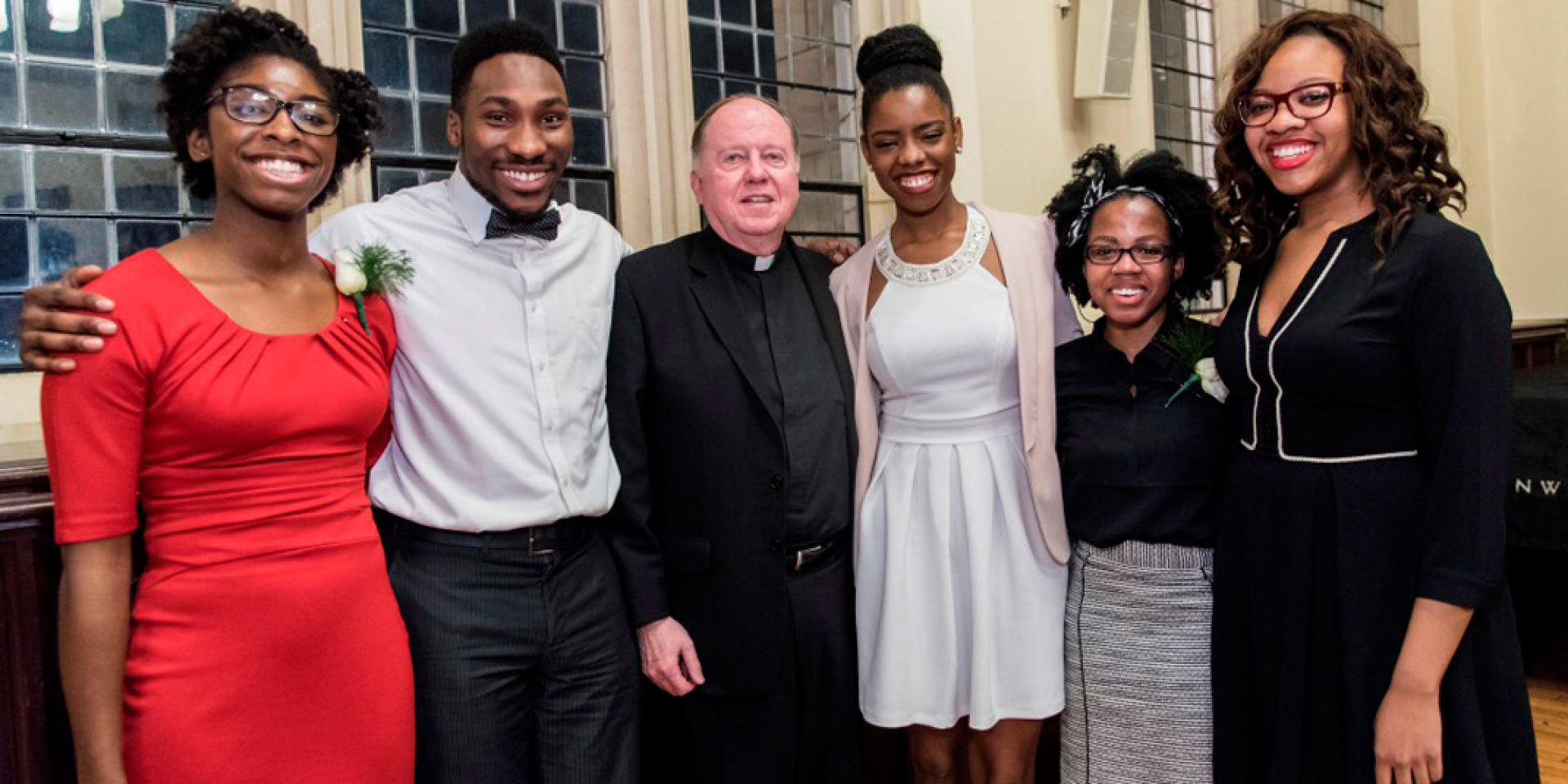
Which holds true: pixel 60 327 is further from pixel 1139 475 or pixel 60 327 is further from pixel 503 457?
pixel 1139 475

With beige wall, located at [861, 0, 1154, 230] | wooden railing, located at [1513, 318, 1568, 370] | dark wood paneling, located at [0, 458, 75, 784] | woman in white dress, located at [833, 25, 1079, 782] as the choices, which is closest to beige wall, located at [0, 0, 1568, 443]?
beige wall, located at [861, 0, 1154, 230]

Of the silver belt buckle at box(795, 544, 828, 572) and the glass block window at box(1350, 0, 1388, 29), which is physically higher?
the glass block window at box(1350, 0, 1388, 29)

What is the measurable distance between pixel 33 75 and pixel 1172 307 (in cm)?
283

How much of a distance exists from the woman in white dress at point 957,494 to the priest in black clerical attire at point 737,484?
0.08 m

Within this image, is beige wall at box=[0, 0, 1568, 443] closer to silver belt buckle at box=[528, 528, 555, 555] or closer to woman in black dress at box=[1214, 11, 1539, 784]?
silver belt buckle at box=[528, 528, 555, 555]

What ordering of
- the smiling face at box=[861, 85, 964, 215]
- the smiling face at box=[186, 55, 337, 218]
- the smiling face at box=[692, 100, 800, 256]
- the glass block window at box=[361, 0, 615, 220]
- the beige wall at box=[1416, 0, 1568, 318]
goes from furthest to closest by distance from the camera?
1. the beige wall at box=[1416, 0, 1568, 318]
2. the glass block window at box=[361, 0, 615, 220]
3. the smiling face at box=[861, 85, 964, 215]
4. the smiling face at box=[692, 100, 800, 256]
5. the smiling face at box=[186, 55, 337, 218]

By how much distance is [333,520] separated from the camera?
5.33ft

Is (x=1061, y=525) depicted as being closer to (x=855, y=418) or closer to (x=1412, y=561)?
(x=855, y=418)

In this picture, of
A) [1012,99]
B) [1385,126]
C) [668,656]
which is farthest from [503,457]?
[1012,99]

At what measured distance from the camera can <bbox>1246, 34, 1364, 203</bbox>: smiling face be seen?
1.79m

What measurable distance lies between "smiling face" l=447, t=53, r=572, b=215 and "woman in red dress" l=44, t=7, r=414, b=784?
0.28m

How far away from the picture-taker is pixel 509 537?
1863 mm

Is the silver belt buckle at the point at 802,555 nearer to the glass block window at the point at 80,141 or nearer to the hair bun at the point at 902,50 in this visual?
the hair bun at the point at 902,50

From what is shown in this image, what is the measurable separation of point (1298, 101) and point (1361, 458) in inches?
23.5
